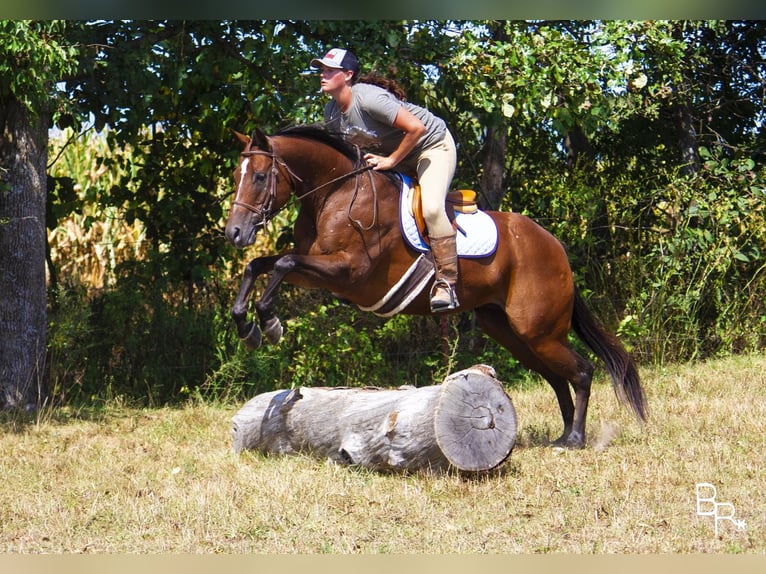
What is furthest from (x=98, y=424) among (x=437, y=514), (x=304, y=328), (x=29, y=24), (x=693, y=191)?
(x=693, y=191)

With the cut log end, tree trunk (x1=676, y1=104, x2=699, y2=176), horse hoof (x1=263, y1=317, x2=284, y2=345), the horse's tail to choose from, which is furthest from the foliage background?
the cut log end

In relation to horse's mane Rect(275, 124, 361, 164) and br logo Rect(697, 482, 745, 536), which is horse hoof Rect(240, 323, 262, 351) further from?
br logo Rect(697, 482, 745, 536)

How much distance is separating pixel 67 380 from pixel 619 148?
7299 mm

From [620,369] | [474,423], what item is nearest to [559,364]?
[620,369]

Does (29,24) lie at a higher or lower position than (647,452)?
higher

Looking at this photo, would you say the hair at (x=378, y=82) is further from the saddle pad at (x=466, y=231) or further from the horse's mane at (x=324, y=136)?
the saddle pad at (x=466, y=231)

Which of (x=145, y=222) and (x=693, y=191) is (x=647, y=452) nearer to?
(x=693, y=191)

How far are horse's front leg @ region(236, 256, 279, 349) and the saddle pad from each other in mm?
1044

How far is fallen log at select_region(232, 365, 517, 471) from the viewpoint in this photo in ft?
20.6

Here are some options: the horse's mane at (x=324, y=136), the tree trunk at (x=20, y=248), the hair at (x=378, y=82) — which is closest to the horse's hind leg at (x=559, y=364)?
the horse's mane at (x=324, y=136)

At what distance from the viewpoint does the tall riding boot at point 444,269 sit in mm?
6940

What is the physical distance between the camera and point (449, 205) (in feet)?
23.9

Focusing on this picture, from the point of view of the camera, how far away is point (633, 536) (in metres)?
5.09

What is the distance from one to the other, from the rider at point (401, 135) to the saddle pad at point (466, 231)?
112 millimetres
